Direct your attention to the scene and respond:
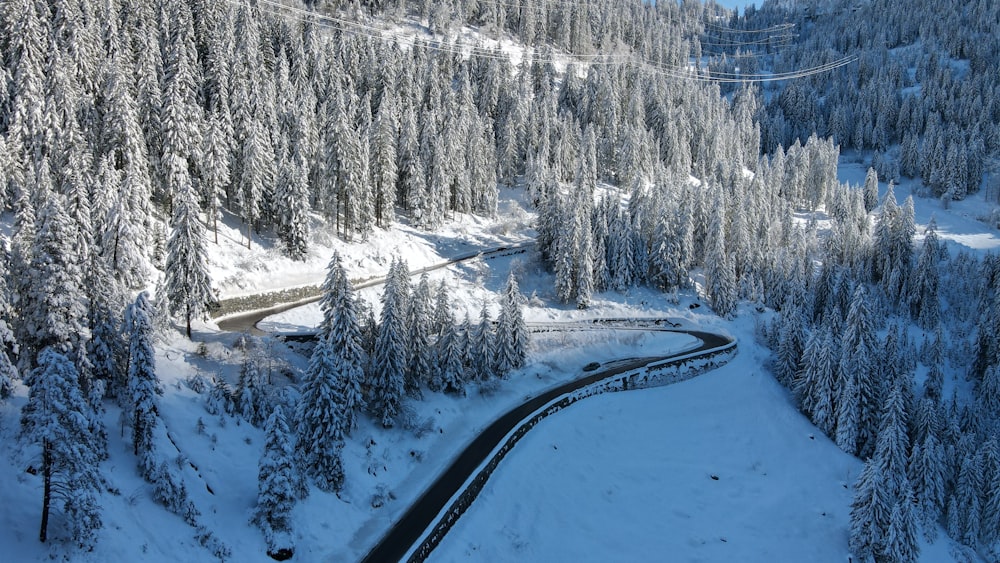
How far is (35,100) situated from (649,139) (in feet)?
304

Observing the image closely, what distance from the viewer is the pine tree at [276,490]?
106 feet

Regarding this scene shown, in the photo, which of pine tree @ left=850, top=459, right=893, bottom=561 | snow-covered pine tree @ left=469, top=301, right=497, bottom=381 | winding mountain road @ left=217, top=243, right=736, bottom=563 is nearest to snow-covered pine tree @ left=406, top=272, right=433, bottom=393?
snow-covered pine tree @ left=469, top=301, right=497, bottom=381

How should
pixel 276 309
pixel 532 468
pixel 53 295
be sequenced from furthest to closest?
pixel 276 309
pixel 532 468
pixel 53 295

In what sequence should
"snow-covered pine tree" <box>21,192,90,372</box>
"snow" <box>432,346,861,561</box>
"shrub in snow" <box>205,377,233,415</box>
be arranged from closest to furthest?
"snow-covered pine tree" <box>21,192,90,372</box>
"shrub in snow" <box>205,377,233,415</box>
"snow" <box>432,346,861,561</box>

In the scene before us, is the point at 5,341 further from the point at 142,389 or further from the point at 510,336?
the point at 510,336

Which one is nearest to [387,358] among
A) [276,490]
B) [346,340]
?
[346,340]

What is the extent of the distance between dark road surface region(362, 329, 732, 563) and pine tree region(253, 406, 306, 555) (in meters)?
4.44

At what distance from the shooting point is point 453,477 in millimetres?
41969

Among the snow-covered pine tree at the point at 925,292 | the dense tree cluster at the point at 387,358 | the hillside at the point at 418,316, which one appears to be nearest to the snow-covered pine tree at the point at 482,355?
the dense tree cluster at the point at 387,358

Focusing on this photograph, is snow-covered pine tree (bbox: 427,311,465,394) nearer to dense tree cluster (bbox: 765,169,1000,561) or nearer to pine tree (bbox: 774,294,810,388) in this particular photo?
dense tree cluster (bbox: 765,169,1000,561)

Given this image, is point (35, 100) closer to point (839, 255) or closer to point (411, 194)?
point (411, 194)

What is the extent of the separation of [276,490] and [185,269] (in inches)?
963

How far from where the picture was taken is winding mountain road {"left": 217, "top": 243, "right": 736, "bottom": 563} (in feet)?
Answer: 117

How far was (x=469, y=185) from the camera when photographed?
97.3m
